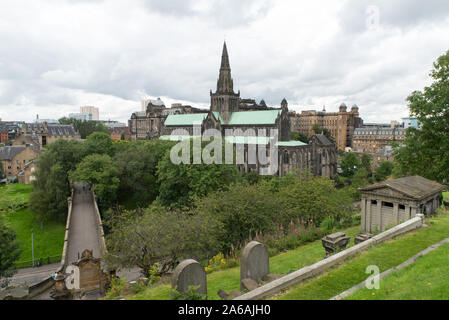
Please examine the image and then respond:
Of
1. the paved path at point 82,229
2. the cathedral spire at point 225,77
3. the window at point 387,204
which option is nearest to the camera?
the window at point 387,204

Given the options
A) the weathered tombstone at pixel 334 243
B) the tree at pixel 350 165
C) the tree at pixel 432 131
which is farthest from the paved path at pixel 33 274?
the tree at pixel 350 165

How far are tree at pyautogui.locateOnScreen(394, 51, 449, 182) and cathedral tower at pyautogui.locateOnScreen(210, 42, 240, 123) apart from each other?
44165 millimetres

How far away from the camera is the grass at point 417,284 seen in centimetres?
626

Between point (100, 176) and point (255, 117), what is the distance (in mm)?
35342

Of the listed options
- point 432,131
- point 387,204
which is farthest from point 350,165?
point 387,204

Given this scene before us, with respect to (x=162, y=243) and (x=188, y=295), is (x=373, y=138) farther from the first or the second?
(x=188, y=295)

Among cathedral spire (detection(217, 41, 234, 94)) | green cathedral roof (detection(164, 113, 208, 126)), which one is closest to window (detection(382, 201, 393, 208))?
cathedral spire (detection(217, 41, 234, 94))

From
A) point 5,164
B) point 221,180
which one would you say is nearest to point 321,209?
point 221,180

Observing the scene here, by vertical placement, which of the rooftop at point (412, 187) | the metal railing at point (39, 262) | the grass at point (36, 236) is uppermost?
the rooftop at point (412, 187)

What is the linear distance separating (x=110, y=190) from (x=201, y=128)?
32.1 meters

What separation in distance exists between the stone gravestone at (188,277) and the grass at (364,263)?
187 centimetres

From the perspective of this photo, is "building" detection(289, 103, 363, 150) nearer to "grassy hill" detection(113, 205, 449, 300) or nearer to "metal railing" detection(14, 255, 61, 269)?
"metal railing" detection(14, 255, 61, 269)

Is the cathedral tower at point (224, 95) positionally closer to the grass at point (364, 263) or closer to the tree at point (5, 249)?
the tree at point (5, 249)

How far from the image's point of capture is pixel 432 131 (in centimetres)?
2108
